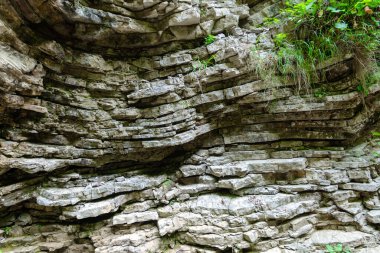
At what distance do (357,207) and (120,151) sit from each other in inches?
200

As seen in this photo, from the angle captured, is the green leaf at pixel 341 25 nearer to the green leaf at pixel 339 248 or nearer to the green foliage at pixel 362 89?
the green foliage at pixel 362 89

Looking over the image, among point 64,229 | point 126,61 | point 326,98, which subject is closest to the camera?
point 64,229

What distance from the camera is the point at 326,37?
4.49m

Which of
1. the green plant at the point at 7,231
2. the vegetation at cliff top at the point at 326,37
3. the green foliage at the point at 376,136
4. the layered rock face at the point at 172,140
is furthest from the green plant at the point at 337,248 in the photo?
the green plant at the point at 7,231

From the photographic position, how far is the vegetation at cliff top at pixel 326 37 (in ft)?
14.0

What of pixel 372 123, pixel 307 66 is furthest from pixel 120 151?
pixel 372 123

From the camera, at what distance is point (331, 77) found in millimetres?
4680

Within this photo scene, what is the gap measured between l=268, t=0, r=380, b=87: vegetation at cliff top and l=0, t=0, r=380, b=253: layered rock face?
0.27 meters

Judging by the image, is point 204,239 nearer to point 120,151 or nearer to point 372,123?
point 120,151

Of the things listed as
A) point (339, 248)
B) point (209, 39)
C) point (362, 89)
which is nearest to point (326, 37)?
point (362, 89)

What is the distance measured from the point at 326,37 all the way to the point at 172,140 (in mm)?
3841

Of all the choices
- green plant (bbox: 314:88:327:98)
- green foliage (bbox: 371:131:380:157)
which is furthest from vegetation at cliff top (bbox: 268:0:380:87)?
green foliage (bbox: 371:131:380:157)

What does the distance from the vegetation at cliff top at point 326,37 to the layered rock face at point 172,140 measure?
27cm

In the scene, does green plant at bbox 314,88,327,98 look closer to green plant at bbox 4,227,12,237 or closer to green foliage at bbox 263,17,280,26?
green foliage at bbox 263,17,280,26
